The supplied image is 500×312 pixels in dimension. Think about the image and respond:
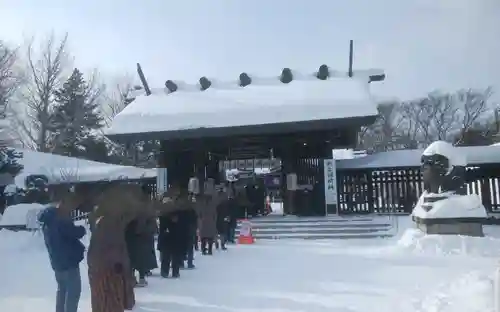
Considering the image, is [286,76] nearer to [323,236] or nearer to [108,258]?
[323,236]

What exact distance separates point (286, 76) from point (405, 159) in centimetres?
626

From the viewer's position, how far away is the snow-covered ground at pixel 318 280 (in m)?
6.52

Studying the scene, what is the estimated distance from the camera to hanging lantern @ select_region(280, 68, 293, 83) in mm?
21000

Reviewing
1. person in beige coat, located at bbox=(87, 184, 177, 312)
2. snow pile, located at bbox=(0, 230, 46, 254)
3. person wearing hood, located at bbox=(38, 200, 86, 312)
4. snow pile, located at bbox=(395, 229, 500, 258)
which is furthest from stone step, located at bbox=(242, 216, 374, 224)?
person wearing hood, located at bbox=(38, 200, 86, 312)

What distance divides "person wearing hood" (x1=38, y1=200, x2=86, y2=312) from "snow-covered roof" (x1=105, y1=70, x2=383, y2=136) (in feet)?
37.8

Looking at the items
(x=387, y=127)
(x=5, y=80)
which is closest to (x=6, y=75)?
(x=5, y=80)

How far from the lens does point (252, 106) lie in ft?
57.6

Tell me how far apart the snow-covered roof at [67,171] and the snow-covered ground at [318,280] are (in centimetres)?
1166

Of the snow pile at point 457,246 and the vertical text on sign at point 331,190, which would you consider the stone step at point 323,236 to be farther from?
the snow pile at point 457,246

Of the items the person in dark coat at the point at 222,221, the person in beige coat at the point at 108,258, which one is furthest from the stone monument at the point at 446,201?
the person in beige coat at the point at 108,258

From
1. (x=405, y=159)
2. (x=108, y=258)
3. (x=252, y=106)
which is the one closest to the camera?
(x=108, y=258)

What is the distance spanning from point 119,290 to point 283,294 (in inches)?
108

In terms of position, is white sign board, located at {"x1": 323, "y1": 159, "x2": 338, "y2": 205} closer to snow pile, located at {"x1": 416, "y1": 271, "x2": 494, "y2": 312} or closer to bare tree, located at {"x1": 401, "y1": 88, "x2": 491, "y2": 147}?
snow pile, located at {"x1": 416, "y1": 271, "x2": 494, "y2": 312}

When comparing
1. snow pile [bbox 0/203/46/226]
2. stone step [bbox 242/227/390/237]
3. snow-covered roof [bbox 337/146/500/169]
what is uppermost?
snow-covered roof [bbox 337/146/500/169]
